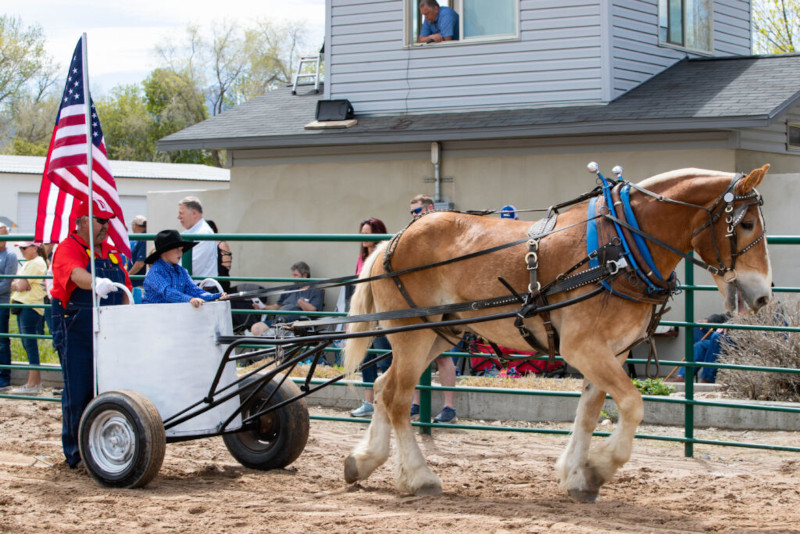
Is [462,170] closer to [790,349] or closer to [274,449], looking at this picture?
[790,349]

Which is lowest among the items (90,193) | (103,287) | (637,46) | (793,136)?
(103,287)

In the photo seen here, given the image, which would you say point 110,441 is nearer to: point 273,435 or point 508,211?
point 273,435

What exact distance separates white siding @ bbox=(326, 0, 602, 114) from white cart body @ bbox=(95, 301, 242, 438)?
8.83 metres

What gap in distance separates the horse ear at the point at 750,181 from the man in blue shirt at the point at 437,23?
1005cm

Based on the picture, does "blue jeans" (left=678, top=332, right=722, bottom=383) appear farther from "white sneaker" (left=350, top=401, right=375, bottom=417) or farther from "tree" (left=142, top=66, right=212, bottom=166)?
"tree" (left=142, top=66, right=212, bottom=166)

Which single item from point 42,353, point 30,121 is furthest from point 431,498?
point 30,121

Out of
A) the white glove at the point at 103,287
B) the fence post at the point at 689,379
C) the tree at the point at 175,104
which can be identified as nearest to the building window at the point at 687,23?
the fence post at the point at 689,379

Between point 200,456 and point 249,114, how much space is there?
10.4m

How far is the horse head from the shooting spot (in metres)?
4.88

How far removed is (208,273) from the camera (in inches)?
358

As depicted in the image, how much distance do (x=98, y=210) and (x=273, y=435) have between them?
6.60 feet

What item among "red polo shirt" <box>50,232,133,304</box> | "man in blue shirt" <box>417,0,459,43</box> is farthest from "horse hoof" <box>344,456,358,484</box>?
"man in blue shirt" <box>417,0,459,43</box>

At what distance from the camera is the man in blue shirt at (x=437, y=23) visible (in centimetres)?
1435

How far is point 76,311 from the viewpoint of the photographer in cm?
653
